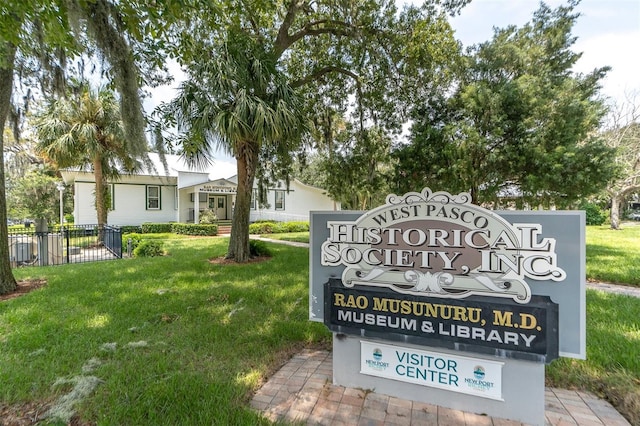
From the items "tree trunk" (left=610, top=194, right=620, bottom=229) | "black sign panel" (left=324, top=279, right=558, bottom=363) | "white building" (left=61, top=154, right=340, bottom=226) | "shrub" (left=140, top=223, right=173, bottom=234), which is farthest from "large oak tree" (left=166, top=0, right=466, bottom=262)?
"tree trunk" (left=610, top=194, right=620, bottom=229)

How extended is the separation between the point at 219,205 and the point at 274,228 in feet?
16.6

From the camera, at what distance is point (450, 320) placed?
7.26 ft

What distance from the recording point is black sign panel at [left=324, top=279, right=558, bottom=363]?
200 cm

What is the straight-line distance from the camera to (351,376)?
2.51 m

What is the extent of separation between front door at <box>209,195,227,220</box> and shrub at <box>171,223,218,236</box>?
4.49 metres

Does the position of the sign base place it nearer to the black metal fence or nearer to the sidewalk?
the sidewalk

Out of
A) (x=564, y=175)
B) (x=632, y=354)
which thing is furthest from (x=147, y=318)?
(x=564, y=175)

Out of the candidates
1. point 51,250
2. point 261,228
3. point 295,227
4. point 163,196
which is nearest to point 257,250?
point 51,250

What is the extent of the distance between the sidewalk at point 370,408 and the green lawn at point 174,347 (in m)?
0.15

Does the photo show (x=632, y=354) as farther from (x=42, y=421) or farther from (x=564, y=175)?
(x=564, y=175)

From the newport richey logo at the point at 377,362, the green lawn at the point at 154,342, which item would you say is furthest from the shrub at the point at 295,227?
the newport richey logo at the point at 377,362

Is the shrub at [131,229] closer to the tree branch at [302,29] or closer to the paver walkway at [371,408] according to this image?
the tree branch at [302,29]

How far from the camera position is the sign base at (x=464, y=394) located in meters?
2.05

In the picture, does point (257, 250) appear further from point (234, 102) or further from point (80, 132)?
point (80, 132)
